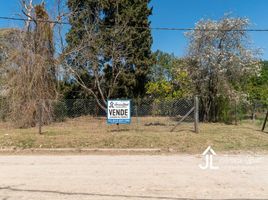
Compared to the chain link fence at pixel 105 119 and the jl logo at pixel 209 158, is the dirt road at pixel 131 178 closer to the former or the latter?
the jl logo at pixel 209 158

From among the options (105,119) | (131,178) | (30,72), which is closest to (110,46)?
(105,119)

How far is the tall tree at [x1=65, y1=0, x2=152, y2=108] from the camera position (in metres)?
26.9

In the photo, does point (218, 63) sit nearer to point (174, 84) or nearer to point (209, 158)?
point (174, 84)

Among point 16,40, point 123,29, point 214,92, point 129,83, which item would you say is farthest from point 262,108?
point 16,40

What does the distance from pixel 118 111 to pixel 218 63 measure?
10.3 metres

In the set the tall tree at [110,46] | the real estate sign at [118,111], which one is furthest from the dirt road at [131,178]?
the tall tree at [110,46]

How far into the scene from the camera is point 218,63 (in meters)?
22.6

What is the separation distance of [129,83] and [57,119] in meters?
9.21

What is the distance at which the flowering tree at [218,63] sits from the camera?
74.0 feet

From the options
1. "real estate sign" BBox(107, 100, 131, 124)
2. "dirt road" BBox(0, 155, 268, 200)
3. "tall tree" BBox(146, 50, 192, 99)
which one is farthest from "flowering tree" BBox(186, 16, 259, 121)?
"dirt road" BBox(0, 155, 268, 200)

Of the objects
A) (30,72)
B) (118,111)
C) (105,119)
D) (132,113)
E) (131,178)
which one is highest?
(30,72)

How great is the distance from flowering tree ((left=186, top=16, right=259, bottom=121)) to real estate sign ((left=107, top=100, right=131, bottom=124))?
31.6ft

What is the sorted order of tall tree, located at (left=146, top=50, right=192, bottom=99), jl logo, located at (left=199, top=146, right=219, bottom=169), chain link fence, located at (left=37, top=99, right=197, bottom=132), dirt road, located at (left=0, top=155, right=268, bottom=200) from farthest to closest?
tall tree, located at (left=146, top=50, right=192, bottom=99), chain link fence, located at (left=37, top=99, right=197, bottom=132), jl logo, located at (left=199, top=146, right=219, bottom=169), dirt road, located at (left=0, top=155, right=268, bottom=200)

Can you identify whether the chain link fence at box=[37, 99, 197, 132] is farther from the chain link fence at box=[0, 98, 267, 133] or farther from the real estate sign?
the real estate sign
